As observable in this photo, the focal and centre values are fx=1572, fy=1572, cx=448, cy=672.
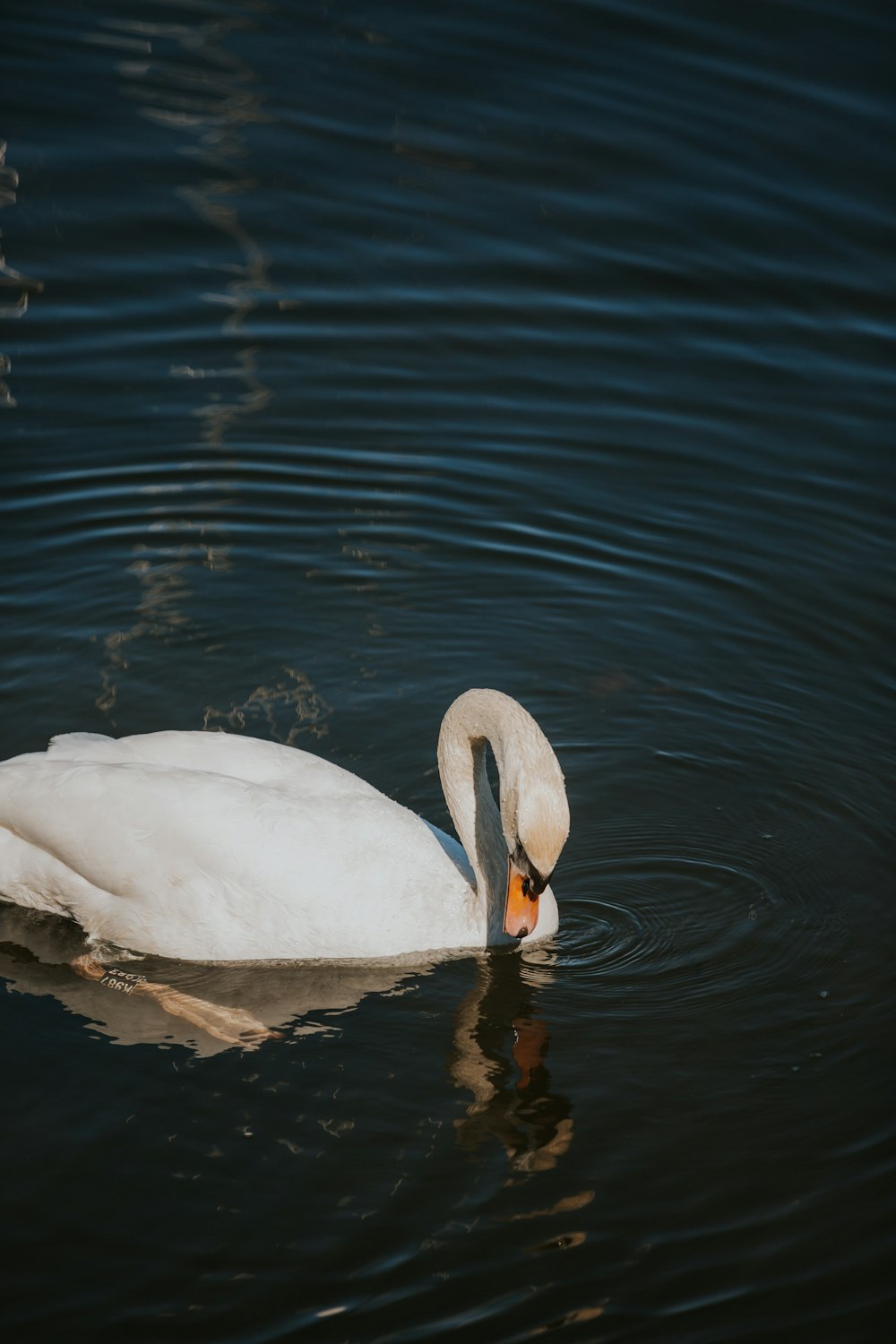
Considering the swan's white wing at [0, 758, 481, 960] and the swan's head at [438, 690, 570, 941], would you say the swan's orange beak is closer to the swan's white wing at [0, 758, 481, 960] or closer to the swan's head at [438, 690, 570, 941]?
the swan's head at [438, 690, 570, 941]

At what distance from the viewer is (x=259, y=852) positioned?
676 cm

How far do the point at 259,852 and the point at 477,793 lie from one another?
1.09 m

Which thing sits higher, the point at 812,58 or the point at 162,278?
the point at 812,58

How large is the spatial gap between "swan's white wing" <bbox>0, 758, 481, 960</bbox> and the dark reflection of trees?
0.30 m

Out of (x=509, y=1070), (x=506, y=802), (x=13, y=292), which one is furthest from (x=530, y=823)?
(x=13, y=292)

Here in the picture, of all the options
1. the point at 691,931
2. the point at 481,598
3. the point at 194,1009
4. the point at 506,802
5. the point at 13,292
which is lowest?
the point at 194,1009

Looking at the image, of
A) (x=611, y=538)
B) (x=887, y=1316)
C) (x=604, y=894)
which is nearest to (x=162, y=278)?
(x=611, y=538)

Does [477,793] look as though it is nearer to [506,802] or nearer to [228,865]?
[506,802]

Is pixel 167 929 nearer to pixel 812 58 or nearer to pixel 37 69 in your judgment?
pixel 37 69

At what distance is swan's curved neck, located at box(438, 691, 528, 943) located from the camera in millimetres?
6934

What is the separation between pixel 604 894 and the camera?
7.43m

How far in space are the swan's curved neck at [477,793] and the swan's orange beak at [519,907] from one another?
358 millimetres

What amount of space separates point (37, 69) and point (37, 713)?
10.1 m

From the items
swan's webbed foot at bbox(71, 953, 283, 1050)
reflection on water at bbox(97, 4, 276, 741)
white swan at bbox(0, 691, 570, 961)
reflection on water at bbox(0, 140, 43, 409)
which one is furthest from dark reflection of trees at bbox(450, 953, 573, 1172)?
reflection on water at bbox(0, 140, 43, 409)
